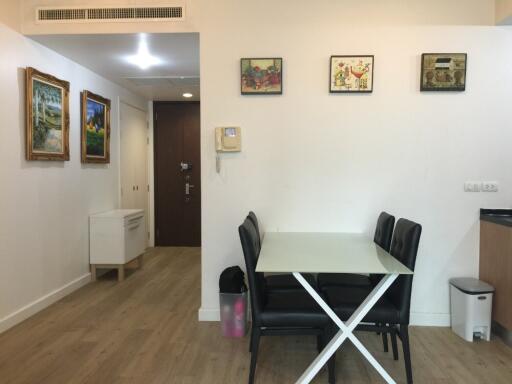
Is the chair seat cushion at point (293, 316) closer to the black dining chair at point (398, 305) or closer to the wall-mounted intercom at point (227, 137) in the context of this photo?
the black dining chair at point (398, 305)

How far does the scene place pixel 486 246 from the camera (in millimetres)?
2939

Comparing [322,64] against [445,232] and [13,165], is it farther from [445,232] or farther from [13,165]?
[13,165]

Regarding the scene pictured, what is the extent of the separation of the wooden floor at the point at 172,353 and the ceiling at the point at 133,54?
7.72 feet

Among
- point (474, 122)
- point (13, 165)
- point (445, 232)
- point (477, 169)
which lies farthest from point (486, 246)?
point (13, 165)

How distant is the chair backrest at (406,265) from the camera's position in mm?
2139

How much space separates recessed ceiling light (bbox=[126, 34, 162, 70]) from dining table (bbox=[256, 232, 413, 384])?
2.10m

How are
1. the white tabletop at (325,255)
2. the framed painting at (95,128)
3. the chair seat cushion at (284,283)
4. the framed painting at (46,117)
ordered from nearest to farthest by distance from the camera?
the white tabletop at (325,255) < the chair seat cushion at (284,283) < the framed painting at (46,117) < the framed painting at (95,128)

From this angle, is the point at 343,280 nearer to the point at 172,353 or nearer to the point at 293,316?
the point at 293,316

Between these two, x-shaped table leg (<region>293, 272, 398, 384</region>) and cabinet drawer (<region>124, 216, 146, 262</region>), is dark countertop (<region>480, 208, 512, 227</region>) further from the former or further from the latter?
cabinet drawer (<region>124, 216, 146, 262</region>)

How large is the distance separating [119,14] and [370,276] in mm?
2833

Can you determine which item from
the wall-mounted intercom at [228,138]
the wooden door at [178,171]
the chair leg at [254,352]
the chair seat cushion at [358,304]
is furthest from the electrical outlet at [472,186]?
the wooden door at [178,171]

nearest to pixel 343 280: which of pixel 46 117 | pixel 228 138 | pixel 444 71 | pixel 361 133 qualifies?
pixel 361 133

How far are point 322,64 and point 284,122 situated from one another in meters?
0.55

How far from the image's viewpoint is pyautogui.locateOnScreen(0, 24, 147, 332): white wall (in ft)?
9.63
